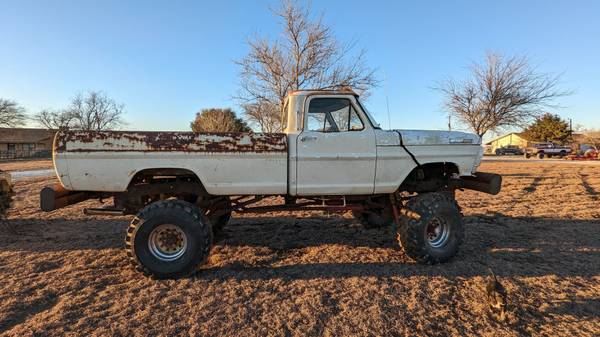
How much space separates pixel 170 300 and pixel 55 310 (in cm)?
98

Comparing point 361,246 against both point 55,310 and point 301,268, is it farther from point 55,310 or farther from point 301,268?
point 55,310

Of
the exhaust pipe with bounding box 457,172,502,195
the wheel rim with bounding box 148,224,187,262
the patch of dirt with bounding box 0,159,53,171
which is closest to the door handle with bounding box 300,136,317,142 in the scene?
the wheel rim with bounding box 148,224,187,262

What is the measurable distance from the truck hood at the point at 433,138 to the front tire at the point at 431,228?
2.28 feet

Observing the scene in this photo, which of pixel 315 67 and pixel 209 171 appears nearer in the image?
pixel 209 171

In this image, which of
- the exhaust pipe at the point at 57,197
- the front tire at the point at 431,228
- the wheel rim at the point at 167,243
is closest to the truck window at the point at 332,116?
the front tire at the point at 431,228

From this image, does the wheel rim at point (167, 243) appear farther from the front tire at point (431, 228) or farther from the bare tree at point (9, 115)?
the bare tree at point (9, 115)

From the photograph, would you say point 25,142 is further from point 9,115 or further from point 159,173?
point 159,173

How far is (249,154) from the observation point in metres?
3.82

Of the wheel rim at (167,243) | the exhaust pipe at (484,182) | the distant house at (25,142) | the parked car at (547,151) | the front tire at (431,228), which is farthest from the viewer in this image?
the distant house at (25,142)

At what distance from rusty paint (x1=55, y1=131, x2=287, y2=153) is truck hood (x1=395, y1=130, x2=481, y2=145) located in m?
1.56

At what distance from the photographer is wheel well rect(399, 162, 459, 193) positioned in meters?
4.54

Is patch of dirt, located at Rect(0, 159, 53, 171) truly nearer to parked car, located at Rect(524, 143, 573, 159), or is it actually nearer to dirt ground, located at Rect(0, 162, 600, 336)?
dirt ground, located at Rect(0, 162, 600, 336)

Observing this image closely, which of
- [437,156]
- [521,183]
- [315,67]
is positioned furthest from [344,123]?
[521,183]

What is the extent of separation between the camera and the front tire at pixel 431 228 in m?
4.05
